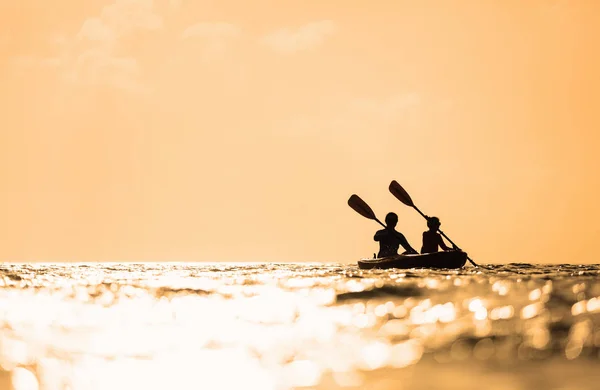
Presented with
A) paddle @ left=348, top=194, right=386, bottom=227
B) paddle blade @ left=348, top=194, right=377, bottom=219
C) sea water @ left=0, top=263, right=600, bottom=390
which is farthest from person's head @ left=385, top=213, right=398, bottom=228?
sea water @ left=0, top=263, right=600, bottom=390

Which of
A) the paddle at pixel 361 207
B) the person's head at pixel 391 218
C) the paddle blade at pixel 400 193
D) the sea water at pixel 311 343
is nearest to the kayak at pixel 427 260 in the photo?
the person's head at pixel 391 218

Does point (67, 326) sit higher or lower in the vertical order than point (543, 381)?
higher

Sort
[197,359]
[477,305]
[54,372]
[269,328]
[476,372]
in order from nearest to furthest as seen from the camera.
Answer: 1. [476,372]
2. [54,372]
3. [197,359]
4. [269,328]
5. [477,305]

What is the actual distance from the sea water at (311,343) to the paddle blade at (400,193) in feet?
74.9

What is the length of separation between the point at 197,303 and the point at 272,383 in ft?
45.1

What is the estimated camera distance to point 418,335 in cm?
1402

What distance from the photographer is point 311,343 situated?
1335 cm

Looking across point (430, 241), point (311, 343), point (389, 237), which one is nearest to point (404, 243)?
point (389, 237)

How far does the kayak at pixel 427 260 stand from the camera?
42.0 m

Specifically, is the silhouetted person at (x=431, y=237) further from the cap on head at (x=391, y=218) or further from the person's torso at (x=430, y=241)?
the cap on head at (x=391, y=218)

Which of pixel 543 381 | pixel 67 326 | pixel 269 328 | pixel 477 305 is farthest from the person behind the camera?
pixel 477 305

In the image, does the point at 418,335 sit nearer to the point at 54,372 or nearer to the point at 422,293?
the point at 54,372

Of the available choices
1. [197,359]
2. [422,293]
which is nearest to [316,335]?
[197,359]

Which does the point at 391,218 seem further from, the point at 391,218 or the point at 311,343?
the point at 311,343
